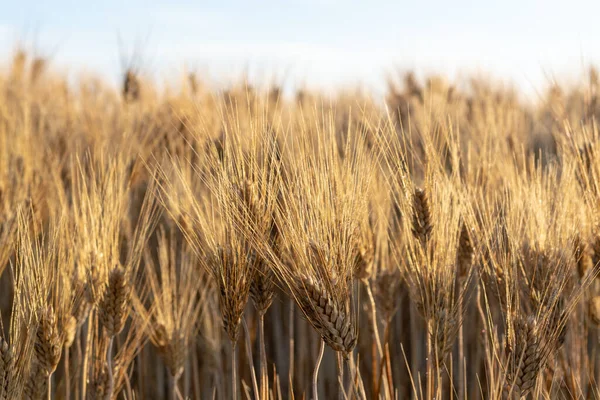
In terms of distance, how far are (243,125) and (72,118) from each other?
4.98 feet

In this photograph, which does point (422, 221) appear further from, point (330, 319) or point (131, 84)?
point (131, 84)

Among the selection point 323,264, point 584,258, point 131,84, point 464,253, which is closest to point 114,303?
point 323,264

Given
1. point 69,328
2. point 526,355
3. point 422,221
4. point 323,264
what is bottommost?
point 526,355

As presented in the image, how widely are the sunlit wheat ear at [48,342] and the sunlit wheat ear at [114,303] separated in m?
0.15

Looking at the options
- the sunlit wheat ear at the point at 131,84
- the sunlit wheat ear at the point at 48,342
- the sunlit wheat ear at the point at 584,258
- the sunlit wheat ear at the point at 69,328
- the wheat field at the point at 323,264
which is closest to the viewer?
the wheat field at the point at 323,264

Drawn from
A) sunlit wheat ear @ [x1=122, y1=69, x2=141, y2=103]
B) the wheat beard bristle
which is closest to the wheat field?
the wheat beard bristle

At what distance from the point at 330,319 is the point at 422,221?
18.2 inches

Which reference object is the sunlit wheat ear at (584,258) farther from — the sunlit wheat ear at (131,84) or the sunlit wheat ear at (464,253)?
the sunlit wheat ear at (131,84)

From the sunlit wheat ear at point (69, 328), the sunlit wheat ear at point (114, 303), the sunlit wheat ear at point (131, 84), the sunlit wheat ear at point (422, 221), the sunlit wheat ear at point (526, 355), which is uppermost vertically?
the sunlit wheat ear at point (131, 84)

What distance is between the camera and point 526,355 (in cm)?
148

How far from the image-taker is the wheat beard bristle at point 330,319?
1.39 m

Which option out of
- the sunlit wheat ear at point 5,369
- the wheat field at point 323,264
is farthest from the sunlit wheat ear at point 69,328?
the sunlit wheat ear at point 5,369

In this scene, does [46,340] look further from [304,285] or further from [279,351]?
[279,351]

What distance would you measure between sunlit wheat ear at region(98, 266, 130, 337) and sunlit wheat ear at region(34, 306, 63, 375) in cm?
15
